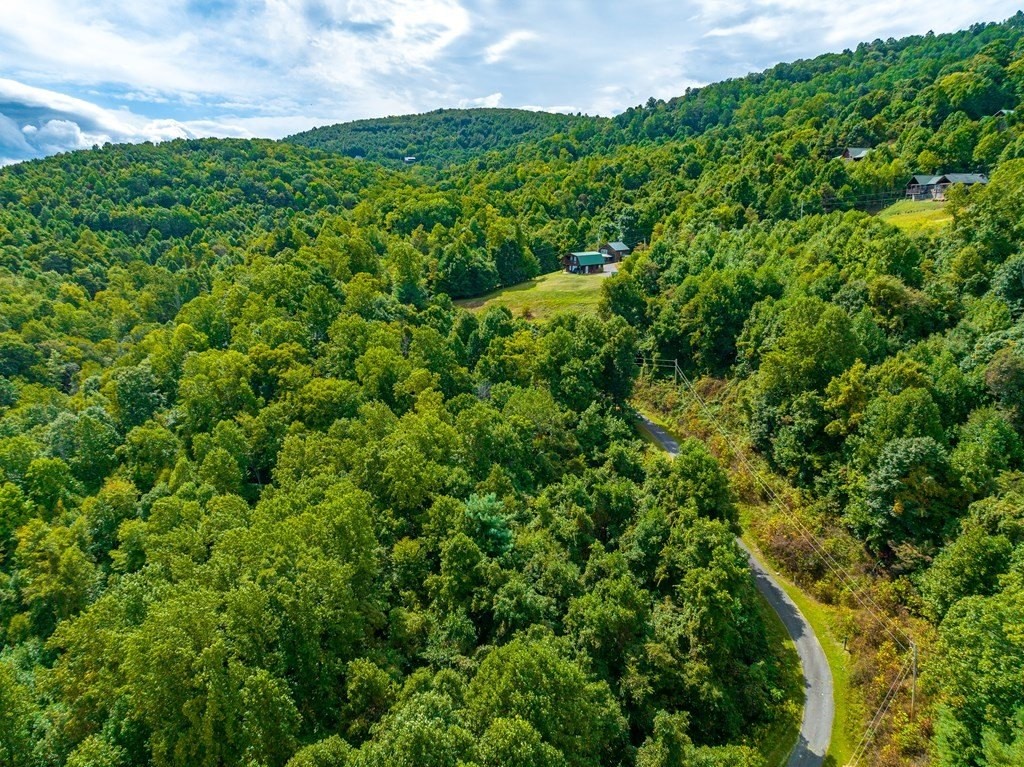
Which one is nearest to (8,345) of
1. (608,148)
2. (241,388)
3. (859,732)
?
(241,388)

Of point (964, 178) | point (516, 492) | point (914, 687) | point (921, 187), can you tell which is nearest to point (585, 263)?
point (921, 187)

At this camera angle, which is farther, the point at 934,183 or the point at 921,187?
the point at 921,187

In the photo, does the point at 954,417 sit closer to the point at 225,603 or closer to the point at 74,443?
the point at 225,603

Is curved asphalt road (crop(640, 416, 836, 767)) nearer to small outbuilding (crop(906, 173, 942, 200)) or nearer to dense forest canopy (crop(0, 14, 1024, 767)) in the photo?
dense forest canopy (crop(0, 14, 1024, 767))

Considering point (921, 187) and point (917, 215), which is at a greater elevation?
point (921, 187)

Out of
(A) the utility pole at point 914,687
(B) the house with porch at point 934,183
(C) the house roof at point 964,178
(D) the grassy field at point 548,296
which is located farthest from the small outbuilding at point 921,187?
(A) the utility pole at point 914,687

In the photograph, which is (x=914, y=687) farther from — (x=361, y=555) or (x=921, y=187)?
(x=921, y=187)
